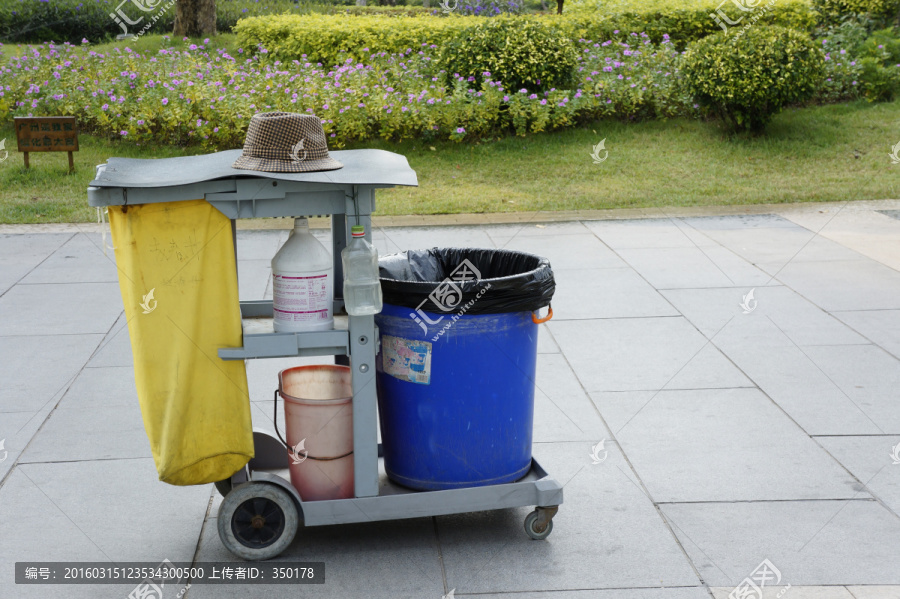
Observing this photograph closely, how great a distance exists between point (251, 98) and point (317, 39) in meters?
2.52

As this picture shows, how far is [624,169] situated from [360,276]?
7.51 m

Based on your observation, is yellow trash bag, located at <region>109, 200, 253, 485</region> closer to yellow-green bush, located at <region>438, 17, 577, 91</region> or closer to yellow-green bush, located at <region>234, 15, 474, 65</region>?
yellow-green bush, located at <region>438, 17, 577, 91</region>

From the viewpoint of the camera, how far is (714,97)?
33.3 feet

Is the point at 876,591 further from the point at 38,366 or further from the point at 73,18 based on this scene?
the point at 73,18

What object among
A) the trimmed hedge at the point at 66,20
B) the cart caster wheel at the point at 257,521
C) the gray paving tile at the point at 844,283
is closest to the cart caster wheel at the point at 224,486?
the cart caster wheel at the point at 257,521

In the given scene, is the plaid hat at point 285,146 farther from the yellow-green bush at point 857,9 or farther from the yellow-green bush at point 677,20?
the yellow-green bush at point 857,9

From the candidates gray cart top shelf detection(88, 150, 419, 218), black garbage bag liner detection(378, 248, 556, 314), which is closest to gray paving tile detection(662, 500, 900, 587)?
black garbage bag liner detection(378, 248, 556, 314)

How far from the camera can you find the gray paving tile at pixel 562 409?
4102mm

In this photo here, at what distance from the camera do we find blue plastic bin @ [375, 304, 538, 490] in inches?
120

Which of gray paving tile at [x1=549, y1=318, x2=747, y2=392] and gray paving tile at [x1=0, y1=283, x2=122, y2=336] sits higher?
gray paving tile at [x1=549, y1=318, x2=747, y2=392]

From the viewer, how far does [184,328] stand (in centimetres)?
288

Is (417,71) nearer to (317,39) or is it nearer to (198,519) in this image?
(317,39)

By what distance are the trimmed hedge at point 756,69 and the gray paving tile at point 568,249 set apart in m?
3.29

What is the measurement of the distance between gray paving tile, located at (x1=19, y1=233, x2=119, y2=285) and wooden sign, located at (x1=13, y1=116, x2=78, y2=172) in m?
2.36
